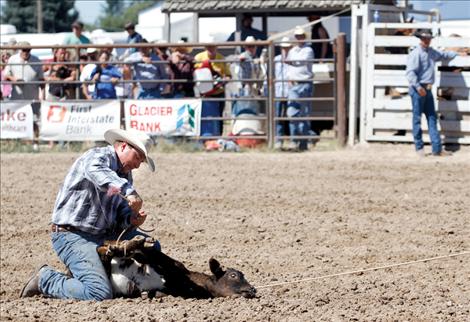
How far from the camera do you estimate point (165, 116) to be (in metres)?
16.1

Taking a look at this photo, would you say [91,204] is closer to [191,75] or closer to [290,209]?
[290,209]

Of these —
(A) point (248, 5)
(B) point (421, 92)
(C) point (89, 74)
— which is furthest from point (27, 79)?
(B) point (421, 92)

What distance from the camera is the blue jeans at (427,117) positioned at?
14.9 meters

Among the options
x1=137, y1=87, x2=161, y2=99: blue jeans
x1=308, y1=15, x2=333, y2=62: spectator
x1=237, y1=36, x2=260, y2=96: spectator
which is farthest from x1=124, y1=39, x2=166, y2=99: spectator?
x1=308, y1=15, x2=333, y2=62: spectator

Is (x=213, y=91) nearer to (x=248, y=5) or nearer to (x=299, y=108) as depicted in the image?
(x=299, y=108)

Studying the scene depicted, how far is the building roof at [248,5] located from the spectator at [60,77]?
4.10m

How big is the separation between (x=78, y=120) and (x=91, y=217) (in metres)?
9.51

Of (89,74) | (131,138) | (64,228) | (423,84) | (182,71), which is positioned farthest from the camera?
(89,74)

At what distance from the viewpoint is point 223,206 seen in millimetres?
11422

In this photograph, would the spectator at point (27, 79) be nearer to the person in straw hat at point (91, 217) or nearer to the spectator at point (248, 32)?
the spectator at point (248, 32)

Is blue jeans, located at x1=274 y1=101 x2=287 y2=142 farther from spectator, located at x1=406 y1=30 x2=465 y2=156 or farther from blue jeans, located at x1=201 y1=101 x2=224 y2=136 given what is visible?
spectator, located at x1=406 y1=30 x2=465 y2=156

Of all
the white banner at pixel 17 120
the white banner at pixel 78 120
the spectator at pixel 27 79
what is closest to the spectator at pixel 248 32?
the white banner at pixel 78 120

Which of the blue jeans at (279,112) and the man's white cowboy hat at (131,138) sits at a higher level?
A: the man's white cowboy hat at (131,138)

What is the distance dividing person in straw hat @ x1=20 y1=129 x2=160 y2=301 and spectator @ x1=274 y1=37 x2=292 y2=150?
903 cm
